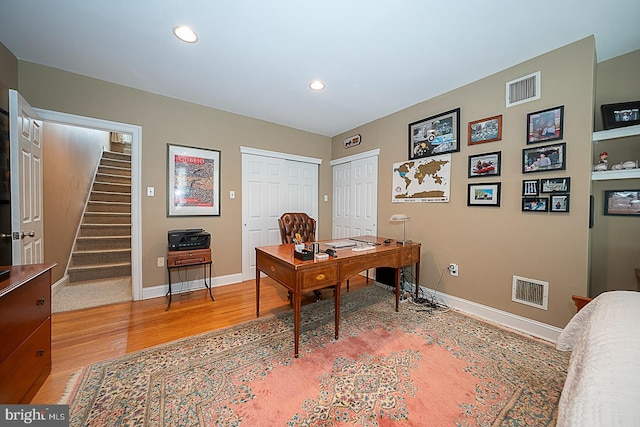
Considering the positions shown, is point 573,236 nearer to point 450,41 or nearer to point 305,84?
point 450,41

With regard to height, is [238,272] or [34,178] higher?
[34,178]

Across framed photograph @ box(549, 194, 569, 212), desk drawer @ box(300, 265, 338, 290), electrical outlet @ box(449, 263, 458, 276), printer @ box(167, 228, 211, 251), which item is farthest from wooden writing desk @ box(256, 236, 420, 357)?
framed photograph @ box(549, 194, 569, 212)

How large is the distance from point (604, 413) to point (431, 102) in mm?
3166

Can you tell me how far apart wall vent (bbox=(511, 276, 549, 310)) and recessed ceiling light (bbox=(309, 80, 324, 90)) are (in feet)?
9.57

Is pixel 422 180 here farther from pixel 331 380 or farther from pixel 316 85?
pixel 331 380

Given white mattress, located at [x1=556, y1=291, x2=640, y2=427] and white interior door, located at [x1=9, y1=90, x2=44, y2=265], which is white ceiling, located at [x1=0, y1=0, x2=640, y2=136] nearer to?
white interior door, located at [x1=9, y1=90, x2=44, y2=265]

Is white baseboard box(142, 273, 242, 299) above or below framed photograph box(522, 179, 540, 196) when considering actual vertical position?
below

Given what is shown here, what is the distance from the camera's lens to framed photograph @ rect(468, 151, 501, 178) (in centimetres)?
245

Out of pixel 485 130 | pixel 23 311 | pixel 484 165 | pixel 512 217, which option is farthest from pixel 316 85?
pixel 23 311

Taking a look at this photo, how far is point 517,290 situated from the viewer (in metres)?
2.32

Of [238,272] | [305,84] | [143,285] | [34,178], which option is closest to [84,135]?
[34,178]

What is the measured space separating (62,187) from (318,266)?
14.1 ft

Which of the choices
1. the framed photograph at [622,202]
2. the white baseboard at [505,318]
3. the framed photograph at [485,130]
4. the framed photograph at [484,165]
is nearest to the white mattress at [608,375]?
the white baseboard at [505,318]

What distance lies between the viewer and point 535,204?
7.23 ft
